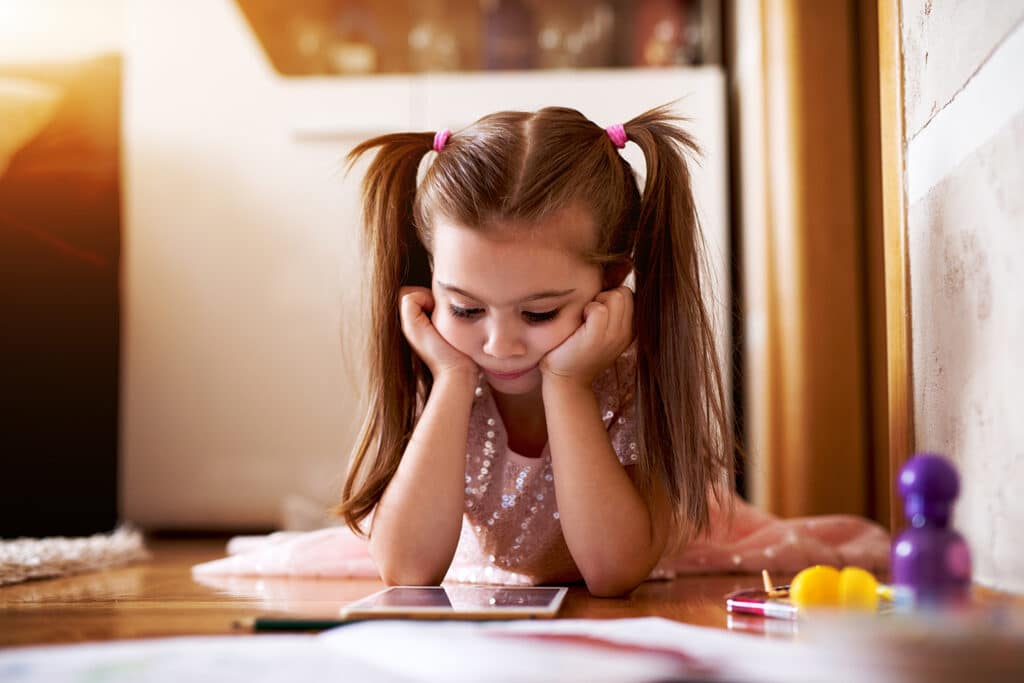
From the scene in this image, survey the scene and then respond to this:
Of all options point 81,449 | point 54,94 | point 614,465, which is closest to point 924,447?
point 614,465

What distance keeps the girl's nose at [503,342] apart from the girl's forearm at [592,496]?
47 millimetres

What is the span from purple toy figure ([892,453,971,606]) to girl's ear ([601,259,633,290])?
0.47 metres

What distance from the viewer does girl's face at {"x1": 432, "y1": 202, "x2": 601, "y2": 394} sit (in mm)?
868

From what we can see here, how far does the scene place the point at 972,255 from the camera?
0.73 m

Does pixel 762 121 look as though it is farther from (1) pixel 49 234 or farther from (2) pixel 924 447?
(1) pixel 49 234

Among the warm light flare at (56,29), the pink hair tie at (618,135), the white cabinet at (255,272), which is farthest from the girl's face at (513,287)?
the warm light flare at (56,29)

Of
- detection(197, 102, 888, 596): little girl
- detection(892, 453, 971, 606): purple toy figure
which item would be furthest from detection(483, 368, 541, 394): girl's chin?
detection(892, 453, 971, 606): purple toy figure

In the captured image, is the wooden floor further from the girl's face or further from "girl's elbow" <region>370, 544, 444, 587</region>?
the girl's face

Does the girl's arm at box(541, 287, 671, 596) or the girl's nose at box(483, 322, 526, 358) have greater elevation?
the girl's nose at box(483, 322, 526, 358)

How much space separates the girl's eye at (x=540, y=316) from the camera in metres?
0.89

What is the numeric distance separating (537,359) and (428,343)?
0.36 ft

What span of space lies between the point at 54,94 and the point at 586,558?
1467 mm

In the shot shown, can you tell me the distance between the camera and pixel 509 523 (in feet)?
3.42

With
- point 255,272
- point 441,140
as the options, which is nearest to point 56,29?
point 255,272
